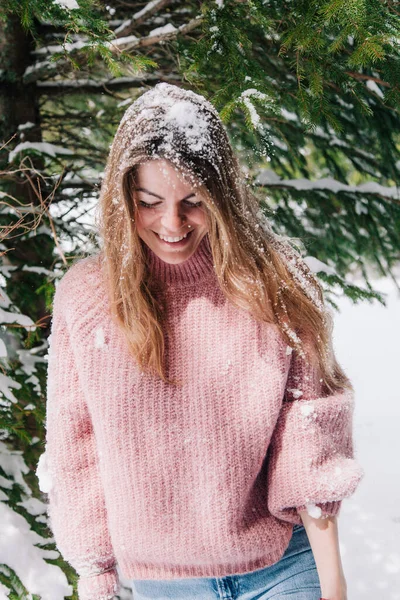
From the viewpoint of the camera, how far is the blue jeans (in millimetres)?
1718

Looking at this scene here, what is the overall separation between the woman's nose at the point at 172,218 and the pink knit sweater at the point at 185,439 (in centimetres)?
20

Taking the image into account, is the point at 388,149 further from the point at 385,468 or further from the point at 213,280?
the point at 385,468

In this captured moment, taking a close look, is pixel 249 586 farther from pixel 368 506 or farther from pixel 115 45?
pixel 368 506

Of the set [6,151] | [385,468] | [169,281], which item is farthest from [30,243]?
[385,468]

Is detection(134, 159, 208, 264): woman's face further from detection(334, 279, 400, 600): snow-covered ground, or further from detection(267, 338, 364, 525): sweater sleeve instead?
Result: detection(334, 279, 400, 600): snow-covered ground

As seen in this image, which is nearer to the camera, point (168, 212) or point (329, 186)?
point (168, 212)

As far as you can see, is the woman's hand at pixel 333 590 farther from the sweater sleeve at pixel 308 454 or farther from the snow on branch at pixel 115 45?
the snow on branch at pixel 115 45

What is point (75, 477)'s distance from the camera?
174cm

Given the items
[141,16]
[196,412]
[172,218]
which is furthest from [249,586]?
[141,16]

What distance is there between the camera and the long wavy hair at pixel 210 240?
1509 millimetres

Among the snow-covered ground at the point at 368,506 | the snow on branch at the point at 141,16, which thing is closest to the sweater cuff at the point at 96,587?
the snow-covered ground at the point at 368,506

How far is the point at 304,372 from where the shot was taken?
67.8 inches

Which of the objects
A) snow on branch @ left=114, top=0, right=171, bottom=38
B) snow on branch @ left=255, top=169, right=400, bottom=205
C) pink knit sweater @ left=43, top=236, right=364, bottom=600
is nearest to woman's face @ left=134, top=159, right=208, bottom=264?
pink knit sweater @ left=43, top=236, right=364, bottom=600

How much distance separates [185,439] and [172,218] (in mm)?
642
